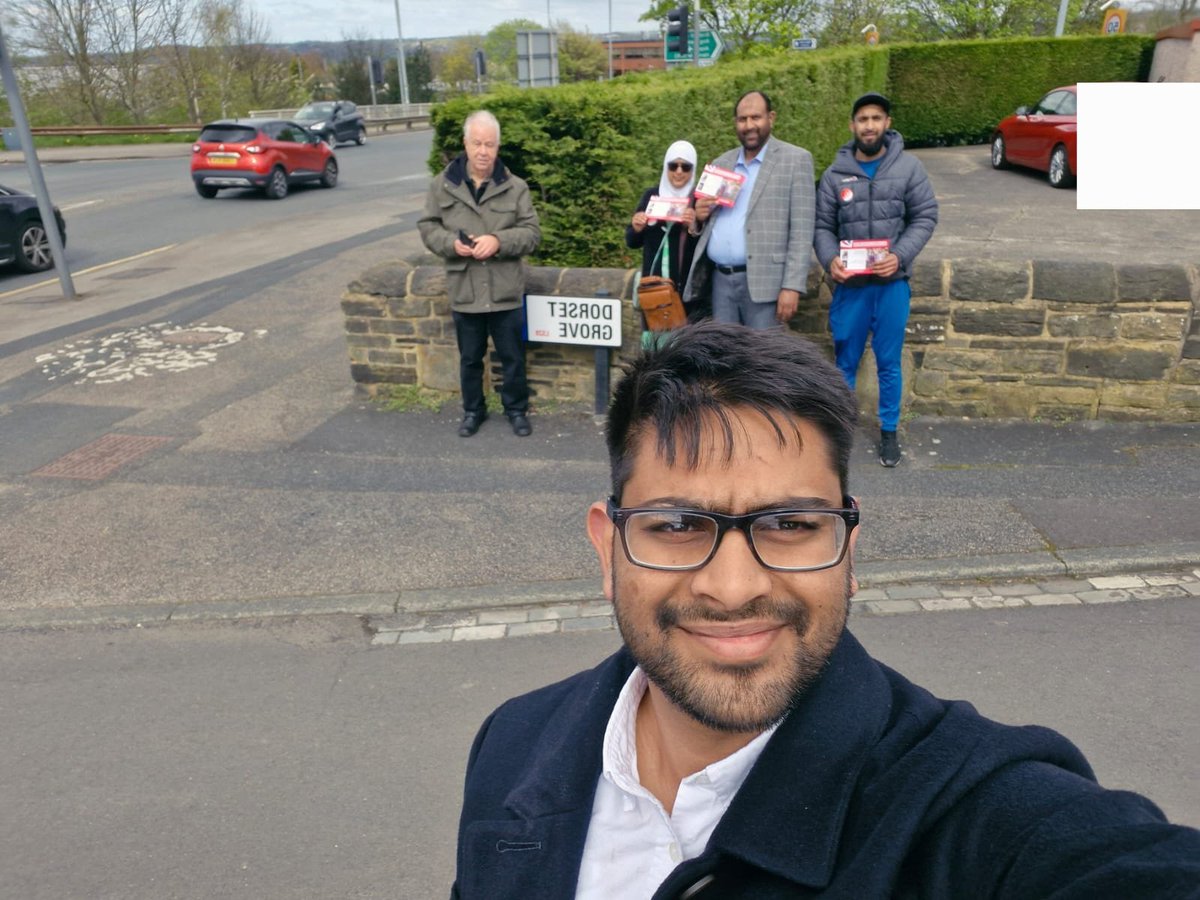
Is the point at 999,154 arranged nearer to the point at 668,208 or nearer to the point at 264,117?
the point at 668,208

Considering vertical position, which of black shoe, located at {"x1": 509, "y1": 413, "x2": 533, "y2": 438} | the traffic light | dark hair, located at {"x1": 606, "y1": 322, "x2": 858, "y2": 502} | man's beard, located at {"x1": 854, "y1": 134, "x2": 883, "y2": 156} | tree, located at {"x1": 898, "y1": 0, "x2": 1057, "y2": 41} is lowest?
black shoe, located at {"x1": 509, "y1": 413, "x2": 533, "y2": 438}

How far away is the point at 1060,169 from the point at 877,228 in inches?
552

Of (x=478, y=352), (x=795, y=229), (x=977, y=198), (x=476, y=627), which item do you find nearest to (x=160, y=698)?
(x=476, y=627)

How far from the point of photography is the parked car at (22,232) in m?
14.2

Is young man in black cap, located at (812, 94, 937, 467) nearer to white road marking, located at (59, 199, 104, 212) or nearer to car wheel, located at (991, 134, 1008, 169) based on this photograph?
car wheel, located at (991, 134, 1008, 169)

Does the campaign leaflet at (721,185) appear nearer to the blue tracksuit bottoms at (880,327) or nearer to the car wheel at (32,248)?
the blue tracksuit bottoms at (880,327)

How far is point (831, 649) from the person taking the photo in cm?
135

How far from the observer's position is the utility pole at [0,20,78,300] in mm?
11367

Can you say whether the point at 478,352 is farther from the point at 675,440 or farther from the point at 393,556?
the point at 675,440

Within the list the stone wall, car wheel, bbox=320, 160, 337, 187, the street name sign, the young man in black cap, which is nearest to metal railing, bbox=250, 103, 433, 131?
car wheel, bbox=320, 160, 337, 187

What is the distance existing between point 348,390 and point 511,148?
A: 251 cm

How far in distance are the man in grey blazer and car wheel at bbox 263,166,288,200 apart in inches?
727

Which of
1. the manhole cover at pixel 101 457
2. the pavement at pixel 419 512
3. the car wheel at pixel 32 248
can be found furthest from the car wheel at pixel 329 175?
the manhole cover at pixel 101 457

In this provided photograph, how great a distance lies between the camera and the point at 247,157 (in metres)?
21.8
